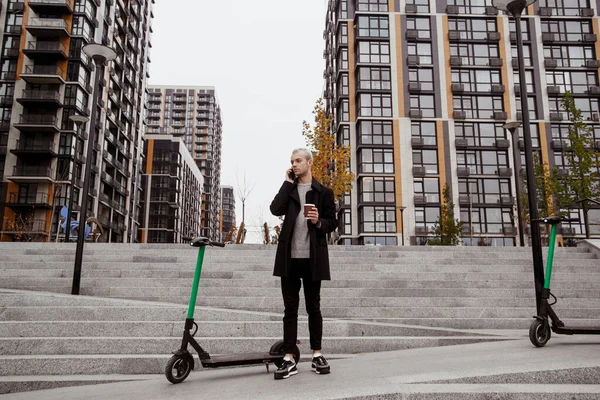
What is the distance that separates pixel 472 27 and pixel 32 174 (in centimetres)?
4462

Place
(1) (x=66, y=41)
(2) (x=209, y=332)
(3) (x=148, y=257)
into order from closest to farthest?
(2) (x=209, y=332), (3) (x=148, y=257), (1) (x=66, y=41)

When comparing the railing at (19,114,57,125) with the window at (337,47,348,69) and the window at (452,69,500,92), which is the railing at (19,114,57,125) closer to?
the window at (337,47,348,69)

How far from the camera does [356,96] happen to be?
45969 mm

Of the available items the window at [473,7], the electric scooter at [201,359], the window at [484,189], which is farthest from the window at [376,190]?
the electric scooter at [201,359]

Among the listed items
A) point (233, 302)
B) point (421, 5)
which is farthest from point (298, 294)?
point (421, 5)

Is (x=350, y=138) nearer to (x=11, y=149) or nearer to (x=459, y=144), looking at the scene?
(x=459, y=144)

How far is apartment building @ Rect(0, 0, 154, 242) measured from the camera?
40062 mm

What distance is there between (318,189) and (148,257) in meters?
7.26

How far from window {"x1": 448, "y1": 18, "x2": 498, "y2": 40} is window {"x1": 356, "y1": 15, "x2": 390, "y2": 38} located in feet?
21.4

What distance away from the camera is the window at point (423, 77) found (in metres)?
45.7

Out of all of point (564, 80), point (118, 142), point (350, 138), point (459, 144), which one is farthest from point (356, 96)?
point (118, 142)

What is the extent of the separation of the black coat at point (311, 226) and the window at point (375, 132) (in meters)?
41.1

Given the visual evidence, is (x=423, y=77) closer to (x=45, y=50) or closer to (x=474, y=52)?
(x=474, y=52)

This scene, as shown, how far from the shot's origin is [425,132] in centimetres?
4491
